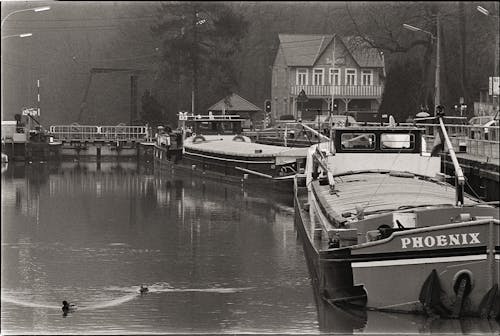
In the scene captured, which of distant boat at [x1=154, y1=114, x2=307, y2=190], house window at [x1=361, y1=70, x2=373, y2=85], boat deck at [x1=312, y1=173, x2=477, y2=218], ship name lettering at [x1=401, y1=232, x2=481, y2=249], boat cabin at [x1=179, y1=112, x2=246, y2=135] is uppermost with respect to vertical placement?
house window at [x1=361, y1=70, x2=373, y2=85]

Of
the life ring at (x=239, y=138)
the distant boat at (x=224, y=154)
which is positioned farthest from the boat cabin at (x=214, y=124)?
the life ring at (x=239, y=138)

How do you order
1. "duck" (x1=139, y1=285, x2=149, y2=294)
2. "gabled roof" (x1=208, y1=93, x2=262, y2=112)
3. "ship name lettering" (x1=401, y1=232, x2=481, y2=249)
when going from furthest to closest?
1. "gabled roof" (x1=208, y1=93, x2=262, y2=112)
2. "duck" (x1=139, y1=285, x2=149, y2=294)
3. "ship name lettering" (x1=401, y1=232, x2=481, y2=249)

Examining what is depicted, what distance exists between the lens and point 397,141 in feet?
76.6

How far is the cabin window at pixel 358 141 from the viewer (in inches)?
914

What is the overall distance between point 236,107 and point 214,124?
7.02 m

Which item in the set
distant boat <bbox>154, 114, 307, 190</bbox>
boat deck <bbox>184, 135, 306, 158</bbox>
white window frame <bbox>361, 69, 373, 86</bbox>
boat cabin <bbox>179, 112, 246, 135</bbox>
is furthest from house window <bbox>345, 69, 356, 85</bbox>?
boat deck <bbox>184, 135, 306, 158</bbox>

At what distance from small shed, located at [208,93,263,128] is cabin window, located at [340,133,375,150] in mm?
32120

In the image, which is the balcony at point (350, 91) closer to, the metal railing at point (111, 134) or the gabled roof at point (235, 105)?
the gabled roof at point (235, 105)

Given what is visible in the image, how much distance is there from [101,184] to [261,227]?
16.6m

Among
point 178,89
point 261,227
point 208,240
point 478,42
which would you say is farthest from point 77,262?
point 178,89

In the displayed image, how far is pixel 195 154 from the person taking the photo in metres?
48.3

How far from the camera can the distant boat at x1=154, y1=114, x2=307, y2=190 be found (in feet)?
127

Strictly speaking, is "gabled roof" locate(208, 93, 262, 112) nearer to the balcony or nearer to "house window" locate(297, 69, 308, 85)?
the balcony

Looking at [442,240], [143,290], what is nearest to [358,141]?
[143,290]
